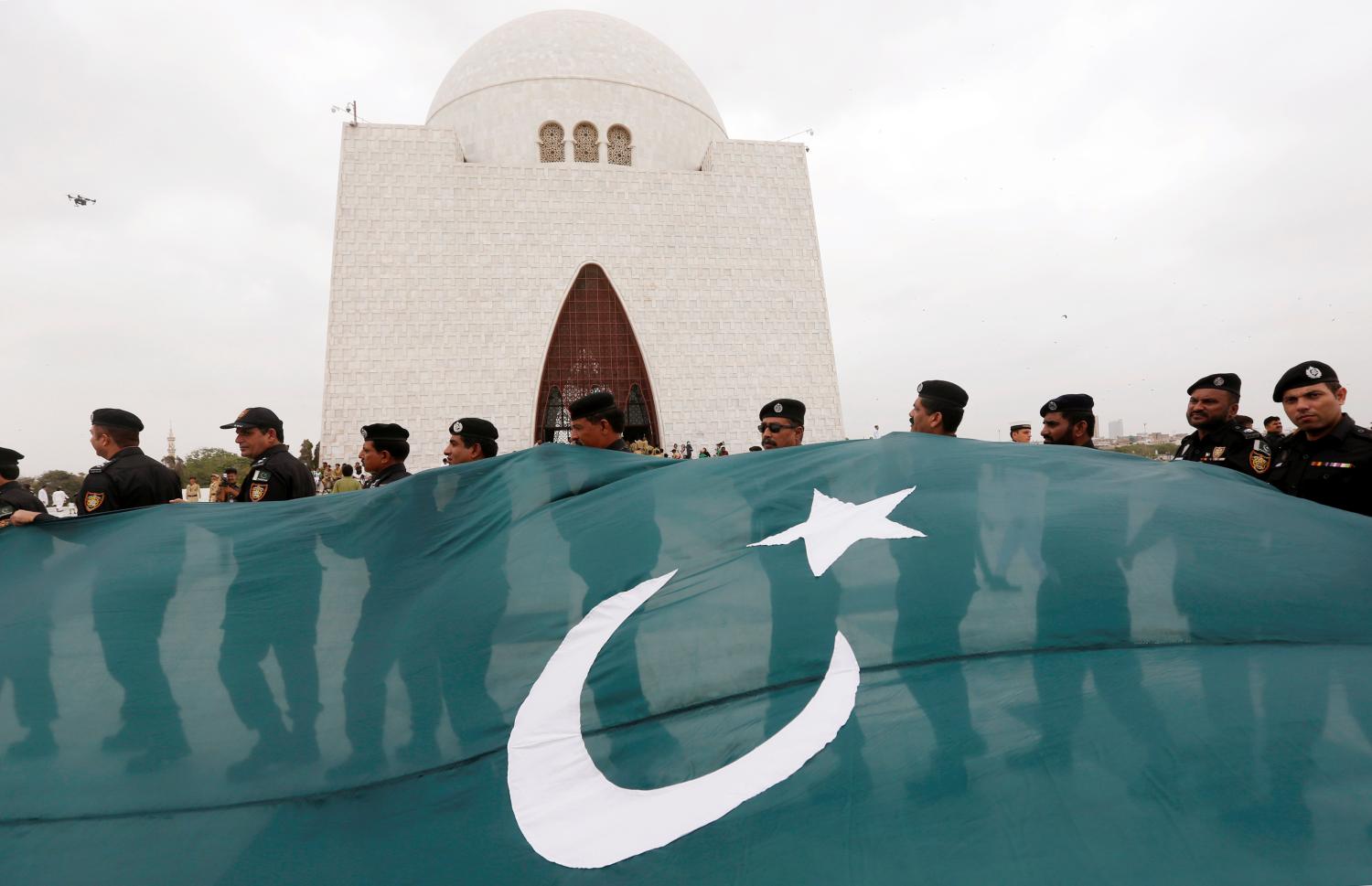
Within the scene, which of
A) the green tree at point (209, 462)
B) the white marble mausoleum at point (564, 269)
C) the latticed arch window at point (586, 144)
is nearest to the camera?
the white marble mausoleum at point (564, 269)

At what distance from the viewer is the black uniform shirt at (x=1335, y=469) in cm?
228

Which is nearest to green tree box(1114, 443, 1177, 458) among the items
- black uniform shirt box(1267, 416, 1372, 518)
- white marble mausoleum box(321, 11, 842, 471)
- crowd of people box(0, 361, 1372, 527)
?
crowd of people box(0, 361, 1372, 527)

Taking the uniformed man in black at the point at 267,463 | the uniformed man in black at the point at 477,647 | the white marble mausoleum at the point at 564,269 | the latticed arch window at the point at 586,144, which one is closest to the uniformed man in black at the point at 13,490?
the uniformed man in black at the point at 267,463

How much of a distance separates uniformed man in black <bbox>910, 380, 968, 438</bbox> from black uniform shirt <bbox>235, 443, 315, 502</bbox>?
2798mm

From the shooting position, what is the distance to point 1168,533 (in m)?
1.90

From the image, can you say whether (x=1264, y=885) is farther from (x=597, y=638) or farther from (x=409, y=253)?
(x=409, y=253)

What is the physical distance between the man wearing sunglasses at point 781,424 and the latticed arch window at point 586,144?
19.2 m

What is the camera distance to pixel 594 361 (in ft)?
62.9

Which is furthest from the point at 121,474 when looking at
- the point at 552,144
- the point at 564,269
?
the point at 552,144

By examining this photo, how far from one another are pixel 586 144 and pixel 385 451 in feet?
63.4

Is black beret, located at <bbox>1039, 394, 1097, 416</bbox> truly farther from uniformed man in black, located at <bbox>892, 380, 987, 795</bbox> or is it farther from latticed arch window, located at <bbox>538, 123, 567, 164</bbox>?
latticed arch window, located at <bbox>538, 123, 567, 164</bbox>

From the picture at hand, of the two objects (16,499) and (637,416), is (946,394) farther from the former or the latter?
(637,416)

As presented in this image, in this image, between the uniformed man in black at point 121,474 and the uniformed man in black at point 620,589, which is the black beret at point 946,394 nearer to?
the uniformed man in black at point 620,589

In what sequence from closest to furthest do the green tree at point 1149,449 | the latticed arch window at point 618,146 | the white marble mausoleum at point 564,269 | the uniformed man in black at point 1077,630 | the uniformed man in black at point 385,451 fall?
the uniformed man in black at point 1077,630 → the uniformed man in black at point 385,451 → the green tree at point 1149,449 → the white marble mausoleum at point 564,269 → the latticed arch window at point 618,146
